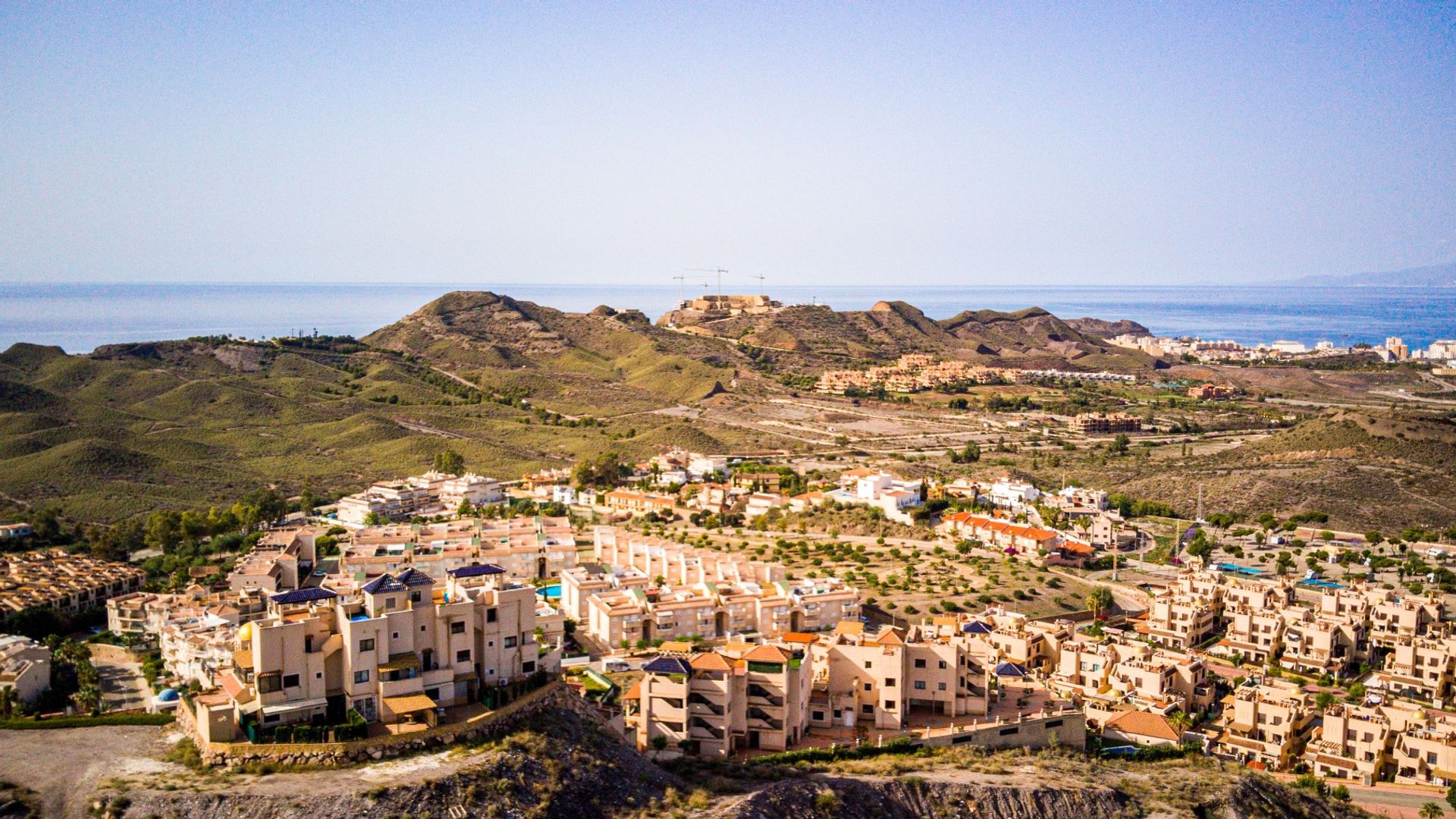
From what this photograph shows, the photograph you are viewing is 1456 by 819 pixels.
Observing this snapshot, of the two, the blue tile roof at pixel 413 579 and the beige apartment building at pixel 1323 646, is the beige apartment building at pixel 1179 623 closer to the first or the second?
the beige apartment building at pixel 1323 646

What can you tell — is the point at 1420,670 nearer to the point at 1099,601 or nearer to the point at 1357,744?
the point at 1357,744

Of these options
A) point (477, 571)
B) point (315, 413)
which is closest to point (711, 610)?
point (477, 571)

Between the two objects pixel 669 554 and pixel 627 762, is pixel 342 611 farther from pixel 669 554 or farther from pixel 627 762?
pixel 669 554

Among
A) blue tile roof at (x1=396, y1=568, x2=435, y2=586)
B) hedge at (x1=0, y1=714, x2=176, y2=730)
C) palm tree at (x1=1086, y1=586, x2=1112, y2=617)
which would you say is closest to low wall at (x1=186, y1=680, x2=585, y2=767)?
hedge at (x1=0, y1=714, x2=176, y2=730)

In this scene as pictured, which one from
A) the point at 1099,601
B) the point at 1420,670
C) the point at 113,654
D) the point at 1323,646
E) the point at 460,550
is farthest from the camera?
the point at 460,550

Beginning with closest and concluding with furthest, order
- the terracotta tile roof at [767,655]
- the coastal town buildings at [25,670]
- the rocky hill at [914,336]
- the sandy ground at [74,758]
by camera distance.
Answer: the sandy ground at [74,758] → the terracotta tile roof at [767,655] → the coastal town buildings at [25,670] → the rocky hill at [914,336]

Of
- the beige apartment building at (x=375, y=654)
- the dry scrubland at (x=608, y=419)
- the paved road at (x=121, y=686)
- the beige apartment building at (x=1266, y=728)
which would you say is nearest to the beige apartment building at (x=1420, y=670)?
the beige apartment building at (x=1266, y=728)

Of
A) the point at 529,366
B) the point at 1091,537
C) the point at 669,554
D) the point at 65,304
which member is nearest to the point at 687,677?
the point at 669,554
